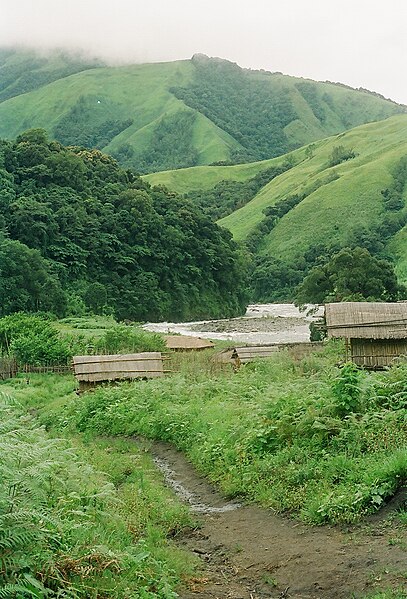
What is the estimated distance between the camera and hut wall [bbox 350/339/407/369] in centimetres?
1917

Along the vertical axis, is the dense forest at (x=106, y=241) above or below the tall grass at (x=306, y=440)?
above

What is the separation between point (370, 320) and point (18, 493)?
1413 centimetres

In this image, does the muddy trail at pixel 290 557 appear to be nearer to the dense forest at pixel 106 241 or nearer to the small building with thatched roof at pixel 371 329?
the small building with thatched roof at pixel 371 329

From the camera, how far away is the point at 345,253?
174ft

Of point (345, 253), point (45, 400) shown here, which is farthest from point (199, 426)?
point (345, 253)

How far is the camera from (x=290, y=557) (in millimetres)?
8219

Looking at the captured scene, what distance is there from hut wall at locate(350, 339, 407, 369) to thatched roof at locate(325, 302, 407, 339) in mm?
364

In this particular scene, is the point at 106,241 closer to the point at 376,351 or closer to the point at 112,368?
the point at 112,368

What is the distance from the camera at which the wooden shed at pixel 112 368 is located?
2456 centimetres

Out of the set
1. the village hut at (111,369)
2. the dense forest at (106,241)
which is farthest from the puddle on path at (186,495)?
the dense forest at (106,241)

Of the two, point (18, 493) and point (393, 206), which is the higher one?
point (393, 206)

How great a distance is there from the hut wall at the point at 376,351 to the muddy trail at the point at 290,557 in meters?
10.0

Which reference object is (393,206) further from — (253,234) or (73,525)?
(73,525)

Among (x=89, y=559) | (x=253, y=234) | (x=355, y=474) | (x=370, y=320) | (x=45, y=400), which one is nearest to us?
(x=89, y=559)
